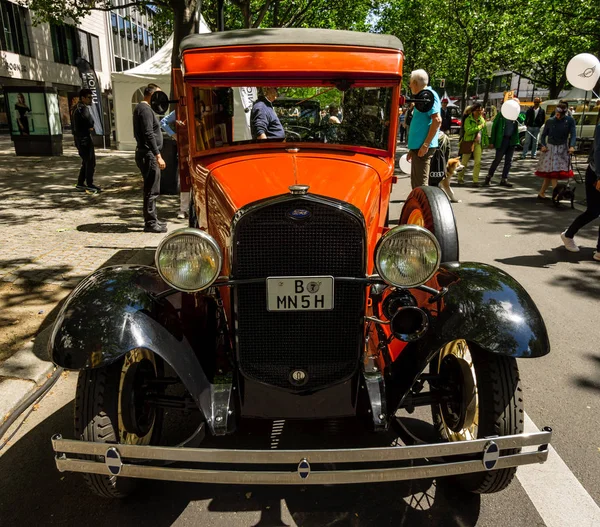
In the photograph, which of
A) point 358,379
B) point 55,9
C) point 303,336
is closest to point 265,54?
point 303,336

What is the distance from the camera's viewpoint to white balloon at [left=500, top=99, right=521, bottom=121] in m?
9.65

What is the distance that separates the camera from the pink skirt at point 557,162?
9.12 m

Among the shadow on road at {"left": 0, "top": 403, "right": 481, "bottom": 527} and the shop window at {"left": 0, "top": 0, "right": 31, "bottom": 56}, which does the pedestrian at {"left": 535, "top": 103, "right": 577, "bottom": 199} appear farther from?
the shop window at {"left": 0, "top": 0, "right": 31, "bottom": 56}

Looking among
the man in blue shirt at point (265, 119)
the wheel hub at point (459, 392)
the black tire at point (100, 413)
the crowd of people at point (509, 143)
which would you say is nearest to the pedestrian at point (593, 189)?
the crowd of people at point (509, 143)

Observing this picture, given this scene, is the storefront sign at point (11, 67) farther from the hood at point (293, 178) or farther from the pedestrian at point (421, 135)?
the hood at point (293, 178)

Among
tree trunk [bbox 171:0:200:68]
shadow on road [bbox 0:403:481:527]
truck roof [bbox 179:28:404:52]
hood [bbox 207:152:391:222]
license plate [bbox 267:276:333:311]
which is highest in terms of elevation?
tree trunk [bbox 171:0:200:68]

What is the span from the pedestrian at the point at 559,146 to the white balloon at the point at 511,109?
2.25ft

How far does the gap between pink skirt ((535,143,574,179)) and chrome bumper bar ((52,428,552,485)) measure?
27.8 feet

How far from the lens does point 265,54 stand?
3205 mm

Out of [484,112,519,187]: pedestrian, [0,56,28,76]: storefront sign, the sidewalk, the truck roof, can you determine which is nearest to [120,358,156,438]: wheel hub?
the sidewalk

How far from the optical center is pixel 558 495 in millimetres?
Answer: 2402

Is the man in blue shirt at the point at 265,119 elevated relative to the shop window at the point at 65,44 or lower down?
lower down

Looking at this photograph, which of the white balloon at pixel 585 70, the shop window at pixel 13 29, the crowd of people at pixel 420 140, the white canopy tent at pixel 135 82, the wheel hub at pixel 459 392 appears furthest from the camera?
the shop window at pixel 13 29

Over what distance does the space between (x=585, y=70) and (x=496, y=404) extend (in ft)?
26.0
